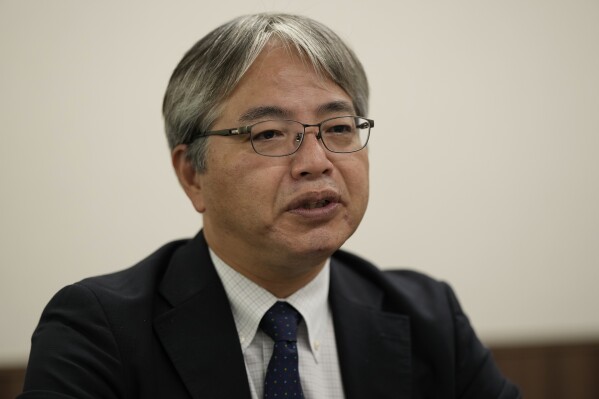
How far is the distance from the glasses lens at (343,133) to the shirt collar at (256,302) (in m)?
0.37

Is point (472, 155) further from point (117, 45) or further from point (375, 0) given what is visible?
point (117, 45)

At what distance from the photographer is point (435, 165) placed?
2939mm

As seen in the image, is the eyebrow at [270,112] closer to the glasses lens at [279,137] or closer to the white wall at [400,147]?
the glasses lens at [279,137]

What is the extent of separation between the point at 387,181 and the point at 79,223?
130 cm

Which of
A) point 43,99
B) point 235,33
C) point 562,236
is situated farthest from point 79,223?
point 562,236

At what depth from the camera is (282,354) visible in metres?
1.59

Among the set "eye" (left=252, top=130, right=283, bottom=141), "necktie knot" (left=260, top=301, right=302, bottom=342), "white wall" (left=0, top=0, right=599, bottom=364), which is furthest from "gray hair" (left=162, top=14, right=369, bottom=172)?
"white wall" (left=0, top=0, right=599, bottom=364)

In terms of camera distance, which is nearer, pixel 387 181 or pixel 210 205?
pixel 210 205

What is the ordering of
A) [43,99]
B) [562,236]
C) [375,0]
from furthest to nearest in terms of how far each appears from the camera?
[562,236] → [375,0] → [43,99]

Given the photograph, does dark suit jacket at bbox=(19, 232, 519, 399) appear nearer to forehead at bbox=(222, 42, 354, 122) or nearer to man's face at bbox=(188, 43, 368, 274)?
man's face at bbox=(188, 43, 368, 274)

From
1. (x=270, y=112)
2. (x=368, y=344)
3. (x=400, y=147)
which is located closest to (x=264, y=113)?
(x=270, y=112)

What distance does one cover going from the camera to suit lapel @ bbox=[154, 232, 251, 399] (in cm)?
154

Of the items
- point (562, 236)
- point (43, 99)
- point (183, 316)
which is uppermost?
point (43, 99)

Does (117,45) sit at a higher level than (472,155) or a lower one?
higher
